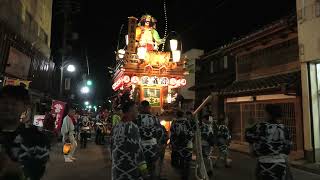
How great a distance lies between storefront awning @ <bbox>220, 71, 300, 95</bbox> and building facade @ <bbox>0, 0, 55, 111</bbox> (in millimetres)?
12997

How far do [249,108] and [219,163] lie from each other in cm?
870

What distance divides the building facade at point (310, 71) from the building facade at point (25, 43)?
1272 cm

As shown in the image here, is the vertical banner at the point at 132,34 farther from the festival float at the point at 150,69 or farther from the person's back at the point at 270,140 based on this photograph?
the person's back at the point at 270,140

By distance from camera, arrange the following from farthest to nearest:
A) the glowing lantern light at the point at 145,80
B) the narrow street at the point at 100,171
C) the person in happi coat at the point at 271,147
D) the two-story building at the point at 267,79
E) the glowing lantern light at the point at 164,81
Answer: the glowing lantern light at the point at 164,81 < the glowing lantern light at the point at 145,80 < the two-story building at the point at 267,79 < the narrow street at the point at 100,171 < the person in happi coat at the point at 271,147

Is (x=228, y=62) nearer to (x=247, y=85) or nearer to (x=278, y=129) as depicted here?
(x=247, y=85)

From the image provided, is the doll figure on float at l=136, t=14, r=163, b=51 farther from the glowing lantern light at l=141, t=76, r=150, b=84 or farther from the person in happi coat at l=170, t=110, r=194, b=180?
the person in happi coat at l=170, t=110, r=194, b=180

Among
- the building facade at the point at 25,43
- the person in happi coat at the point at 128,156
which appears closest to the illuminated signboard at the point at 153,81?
the building facade at the point at 25,43

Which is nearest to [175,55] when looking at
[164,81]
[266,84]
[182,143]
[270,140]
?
[164,81]

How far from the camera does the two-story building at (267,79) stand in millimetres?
16516

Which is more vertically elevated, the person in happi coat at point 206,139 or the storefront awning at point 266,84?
the storefront awning at point 266,84

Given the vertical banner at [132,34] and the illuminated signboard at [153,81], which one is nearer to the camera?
the illuminated signboard at [153,81]

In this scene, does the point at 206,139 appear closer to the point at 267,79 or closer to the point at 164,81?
the point at 164,81

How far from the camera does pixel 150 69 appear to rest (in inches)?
701

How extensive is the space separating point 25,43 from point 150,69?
6994mm
